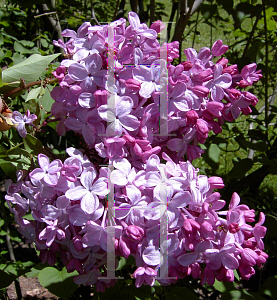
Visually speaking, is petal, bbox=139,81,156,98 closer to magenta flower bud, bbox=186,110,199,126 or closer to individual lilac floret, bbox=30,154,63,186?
magenta flower bud, bbox=186,110,199,126

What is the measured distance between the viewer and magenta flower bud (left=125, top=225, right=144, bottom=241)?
0.63m

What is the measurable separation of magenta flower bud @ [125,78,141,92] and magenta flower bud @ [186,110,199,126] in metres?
0.13

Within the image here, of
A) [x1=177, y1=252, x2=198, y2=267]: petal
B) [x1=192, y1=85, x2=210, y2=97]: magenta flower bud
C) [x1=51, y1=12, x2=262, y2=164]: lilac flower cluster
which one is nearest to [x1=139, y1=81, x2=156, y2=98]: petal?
[x1=51, y1=12, x2=262, y2=164]: lilac flower cluster

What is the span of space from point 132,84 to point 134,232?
31 cm

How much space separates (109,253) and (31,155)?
1.02 feet

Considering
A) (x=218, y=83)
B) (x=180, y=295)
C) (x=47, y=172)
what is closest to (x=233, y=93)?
(x=218, y=83)

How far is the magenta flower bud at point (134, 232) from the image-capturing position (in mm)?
633

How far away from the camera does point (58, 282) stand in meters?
1.08

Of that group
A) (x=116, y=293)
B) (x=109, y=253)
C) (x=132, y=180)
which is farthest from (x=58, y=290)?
(x=132, y=180)

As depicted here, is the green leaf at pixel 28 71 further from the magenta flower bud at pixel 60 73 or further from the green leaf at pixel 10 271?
the green leaf at pixel 10 271

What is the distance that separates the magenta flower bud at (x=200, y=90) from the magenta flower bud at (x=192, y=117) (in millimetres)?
47

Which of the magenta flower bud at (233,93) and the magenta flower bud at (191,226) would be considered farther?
the magenta flower bud at (233,93)

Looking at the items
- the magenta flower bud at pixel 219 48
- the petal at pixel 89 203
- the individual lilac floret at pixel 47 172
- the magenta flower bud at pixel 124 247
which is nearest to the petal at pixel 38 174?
the individual lilac floret at pixel 47 172

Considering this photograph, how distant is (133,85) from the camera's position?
72 centimetres
